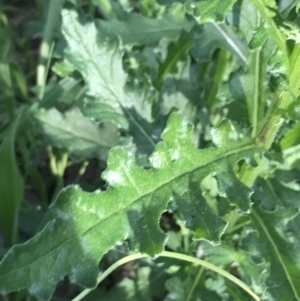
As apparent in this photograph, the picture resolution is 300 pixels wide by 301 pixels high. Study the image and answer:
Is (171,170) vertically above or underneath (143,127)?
above

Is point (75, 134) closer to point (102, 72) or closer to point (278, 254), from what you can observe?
point (102, 72)

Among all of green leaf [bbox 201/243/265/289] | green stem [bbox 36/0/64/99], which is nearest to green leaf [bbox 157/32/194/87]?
green stem [bbox 36/0/64/99]

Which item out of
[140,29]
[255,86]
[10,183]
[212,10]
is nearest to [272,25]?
[212,10]

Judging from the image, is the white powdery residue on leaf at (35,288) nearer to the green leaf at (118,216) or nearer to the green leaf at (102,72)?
the green leaf at (118,216)

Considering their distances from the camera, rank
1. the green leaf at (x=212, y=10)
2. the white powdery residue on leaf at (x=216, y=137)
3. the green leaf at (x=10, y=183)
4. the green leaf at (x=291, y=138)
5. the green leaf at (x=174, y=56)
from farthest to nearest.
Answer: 1. the green leaf at (x=174, y=56)
2. the green leaf at (x=10, y=183)
3. the green leaf at (x=291, y=138)
4. the white powdery residue on leaf at (x=216, y=137)
5. the green leaf at (x=212, y=10)

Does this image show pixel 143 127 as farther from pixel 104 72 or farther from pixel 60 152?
pixel 60 152

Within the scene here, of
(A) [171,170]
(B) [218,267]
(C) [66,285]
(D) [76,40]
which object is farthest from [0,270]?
(C) [66,285]

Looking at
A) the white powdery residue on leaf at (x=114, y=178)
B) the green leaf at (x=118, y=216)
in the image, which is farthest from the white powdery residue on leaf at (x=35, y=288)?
the white powdery residue on leaf at (x=114, y=178)
